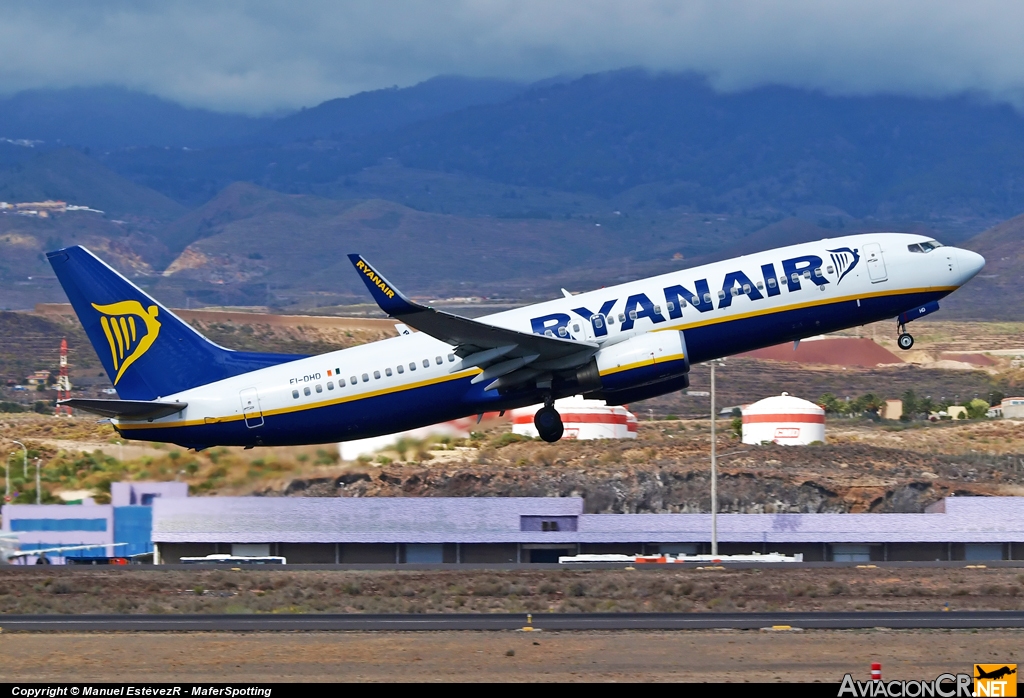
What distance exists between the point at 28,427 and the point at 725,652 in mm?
66470

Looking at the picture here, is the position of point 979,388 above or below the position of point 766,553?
above

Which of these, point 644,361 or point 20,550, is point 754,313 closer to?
point 644,361

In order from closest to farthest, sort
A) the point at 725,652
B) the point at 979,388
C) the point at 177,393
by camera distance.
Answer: the point at 725,652 < the point at 177,393 < the point at 979,388

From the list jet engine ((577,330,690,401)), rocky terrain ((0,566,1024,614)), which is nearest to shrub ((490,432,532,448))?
rocky terrain ((0,566,1024,614))

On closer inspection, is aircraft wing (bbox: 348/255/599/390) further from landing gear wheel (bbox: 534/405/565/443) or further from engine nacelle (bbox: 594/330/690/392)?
landing gear wheel (bbox: 534/405/565/443)

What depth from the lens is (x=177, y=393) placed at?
48.6m

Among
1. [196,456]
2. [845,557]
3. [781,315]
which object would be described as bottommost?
[845,557]

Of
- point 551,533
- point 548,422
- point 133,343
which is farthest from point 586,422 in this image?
point 133,343

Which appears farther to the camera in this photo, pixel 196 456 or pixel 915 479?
pixel 915 479

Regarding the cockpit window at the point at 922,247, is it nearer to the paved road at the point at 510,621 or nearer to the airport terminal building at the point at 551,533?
the paved road at the point at 510,621

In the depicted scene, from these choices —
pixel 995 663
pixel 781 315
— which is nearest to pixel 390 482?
pixel 781 315

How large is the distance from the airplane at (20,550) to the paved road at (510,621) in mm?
22846

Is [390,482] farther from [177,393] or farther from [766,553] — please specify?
[177,393]

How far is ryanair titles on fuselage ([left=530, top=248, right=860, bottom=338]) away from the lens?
146 feet
